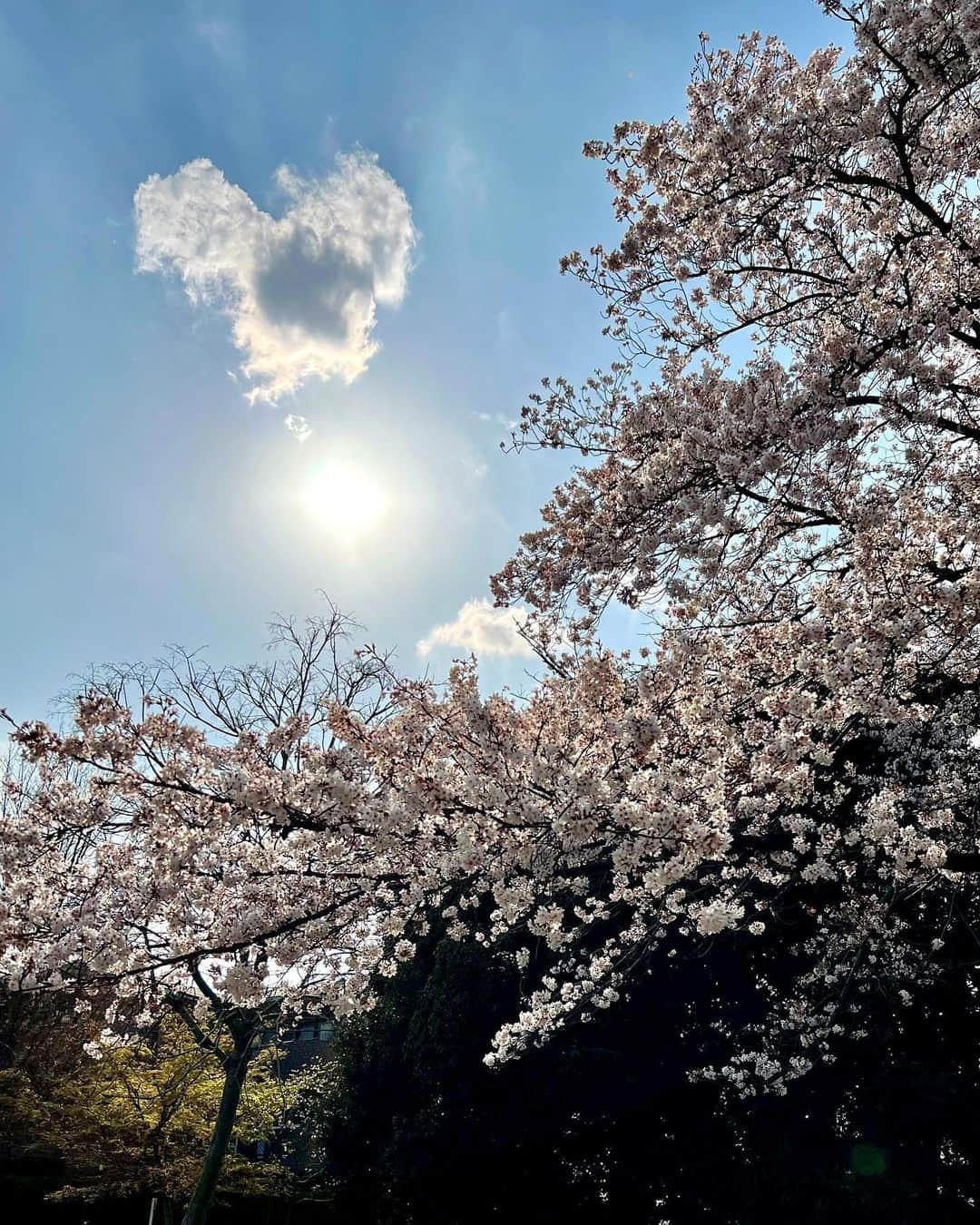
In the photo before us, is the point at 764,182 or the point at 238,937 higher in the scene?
the point at 764,182

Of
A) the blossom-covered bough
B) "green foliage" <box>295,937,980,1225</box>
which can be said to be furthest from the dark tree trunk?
the blossom-covered bough

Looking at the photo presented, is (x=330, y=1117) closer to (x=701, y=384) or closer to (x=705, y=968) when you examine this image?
(x=705, y=968)

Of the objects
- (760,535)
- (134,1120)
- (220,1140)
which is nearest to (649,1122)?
(220,1140)

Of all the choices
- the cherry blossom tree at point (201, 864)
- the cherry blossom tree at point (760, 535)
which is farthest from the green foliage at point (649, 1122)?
the cherry blossom tree at point (201, 864)

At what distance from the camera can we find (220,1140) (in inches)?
404

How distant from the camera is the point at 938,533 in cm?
501

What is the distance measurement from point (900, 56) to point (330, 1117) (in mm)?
14321

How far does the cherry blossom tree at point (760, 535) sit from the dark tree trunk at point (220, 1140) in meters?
5.78

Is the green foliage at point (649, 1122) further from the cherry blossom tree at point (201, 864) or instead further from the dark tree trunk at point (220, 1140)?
the cherry blossom tree at point (201, 864)

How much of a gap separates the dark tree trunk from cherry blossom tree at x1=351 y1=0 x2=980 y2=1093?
19.0ft

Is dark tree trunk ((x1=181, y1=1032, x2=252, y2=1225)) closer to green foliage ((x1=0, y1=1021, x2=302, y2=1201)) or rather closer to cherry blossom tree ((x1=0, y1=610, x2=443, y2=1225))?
green foliage ((x1=0, y1=1021, x2=302, y2=1201))

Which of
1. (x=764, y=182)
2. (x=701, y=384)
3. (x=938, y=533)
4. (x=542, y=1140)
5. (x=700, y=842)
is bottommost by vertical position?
(x=542, y=1140)

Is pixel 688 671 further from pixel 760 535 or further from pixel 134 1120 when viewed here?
pixel 134 1120

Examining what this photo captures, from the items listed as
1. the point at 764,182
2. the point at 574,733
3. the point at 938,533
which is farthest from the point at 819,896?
the point at 764,182
